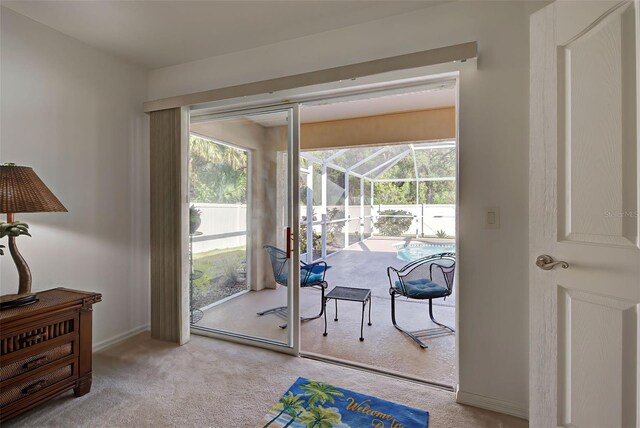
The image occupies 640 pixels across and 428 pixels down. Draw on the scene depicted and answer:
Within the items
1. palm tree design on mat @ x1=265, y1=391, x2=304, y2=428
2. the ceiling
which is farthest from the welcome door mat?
the ceiling

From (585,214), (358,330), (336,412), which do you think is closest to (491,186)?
(585,214)

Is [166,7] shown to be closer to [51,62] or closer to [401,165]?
[51,62]

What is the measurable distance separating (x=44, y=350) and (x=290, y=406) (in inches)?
59.4

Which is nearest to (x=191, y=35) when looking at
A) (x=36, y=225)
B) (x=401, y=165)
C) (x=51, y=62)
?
(x=51, y=62)

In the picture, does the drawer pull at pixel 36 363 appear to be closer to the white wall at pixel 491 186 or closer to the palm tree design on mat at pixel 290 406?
the palm tree design on mat at pixel 290 406

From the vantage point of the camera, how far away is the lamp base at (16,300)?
178 centimetres

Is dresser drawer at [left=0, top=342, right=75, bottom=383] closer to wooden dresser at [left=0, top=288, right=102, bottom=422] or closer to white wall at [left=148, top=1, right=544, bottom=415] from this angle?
wooden dresser at [left=0, top=288, right=102, bottom=422]

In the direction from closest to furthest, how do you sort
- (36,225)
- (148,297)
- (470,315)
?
(470,315), (36,225), (148,297)

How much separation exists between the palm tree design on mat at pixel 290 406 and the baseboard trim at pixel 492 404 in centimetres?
101

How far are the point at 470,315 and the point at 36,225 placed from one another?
10.2 feet

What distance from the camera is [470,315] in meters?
2.00

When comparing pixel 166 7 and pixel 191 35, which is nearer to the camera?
pixel 166 7

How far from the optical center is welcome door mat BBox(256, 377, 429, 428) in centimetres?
177

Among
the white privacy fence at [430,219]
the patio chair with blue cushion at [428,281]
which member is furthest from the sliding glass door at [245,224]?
the white privacy fence at [430,219]
